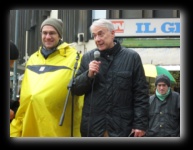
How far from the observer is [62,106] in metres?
3.92

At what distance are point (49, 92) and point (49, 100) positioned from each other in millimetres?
60

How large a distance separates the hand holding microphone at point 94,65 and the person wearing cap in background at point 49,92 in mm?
Result: 344

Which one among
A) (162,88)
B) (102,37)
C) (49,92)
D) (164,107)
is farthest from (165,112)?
(102,37)

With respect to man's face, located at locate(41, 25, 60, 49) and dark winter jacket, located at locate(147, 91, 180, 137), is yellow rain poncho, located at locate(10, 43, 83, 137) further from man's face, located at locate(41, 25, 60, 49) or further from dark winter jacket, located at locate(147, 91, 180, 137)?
dark winter jacket, located at locate(147, 91, 180, 137)

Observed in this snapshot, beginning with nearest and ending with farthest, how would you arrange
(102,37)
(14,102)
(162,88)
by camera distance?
(102,37), (14,102), (162,88)

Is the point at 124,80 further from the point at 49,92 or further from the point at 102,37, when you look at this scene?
the point at 49,92

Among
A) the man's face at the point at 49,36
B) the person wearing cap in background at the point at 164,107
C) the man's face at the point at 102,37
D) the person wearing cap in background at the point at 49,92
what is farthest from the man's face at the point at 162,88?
the man's face at the point at 102,37

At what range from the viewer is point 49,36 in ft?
13.2

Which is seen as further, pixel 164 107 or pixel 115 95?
pixel 164 107
